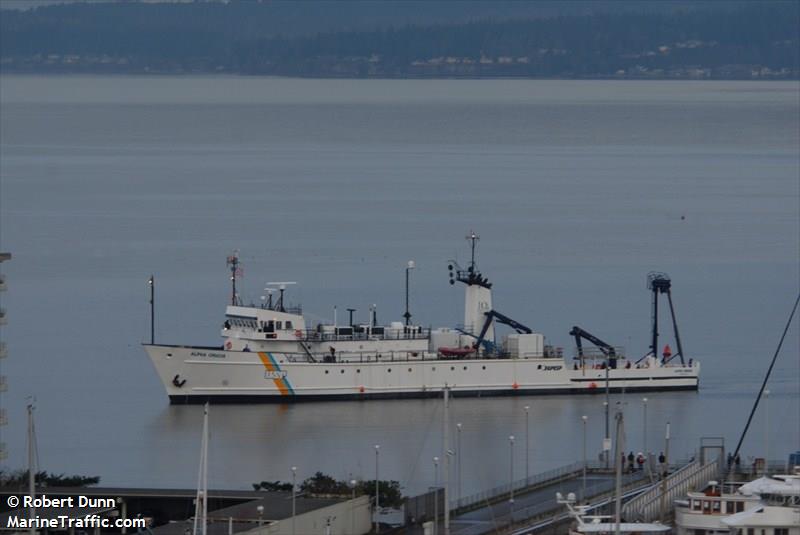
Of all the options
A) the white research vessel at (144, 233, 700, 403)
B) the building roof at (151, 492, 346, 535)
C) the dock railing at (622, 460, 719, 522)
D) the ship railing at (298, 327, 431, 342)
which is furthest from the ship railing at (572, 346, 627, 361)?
the building roof at (151, 492, 346, 535)

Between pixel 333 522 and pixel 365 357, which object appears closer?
pixel 333 522

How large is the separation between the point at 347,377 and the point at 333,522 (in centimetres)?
1604

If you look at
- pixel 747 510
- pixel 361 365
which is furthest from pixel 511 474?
pixel 747 510

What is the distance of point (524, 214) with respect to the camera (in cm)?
8512

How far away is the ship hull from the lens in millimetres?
41625

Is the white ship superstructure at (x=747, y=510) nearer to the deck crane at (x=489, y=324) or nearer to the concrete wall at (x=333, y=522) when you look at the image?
the concrete wall at (x=333, y=522)

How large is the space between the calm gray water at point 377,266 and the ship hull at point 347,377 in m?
0.45

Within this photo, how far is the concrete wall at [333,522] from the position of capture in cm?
2497

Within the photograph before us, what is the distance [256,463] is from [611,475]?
6.98 m

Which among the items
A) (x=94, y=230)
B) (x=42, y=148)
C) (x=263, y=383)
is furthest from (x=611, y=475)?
(x=42, y=148)

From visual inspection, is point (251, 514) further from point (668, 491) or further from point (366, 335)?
point (366, 335)

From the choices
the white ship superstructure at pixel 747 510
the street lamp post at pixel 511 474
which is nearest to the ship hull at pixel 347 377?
the street lamp post at pixel 511 474

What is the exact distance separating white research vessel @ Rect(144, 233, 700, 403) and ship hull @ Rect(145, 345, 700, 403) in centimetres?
2

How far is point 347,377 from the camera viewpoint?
42094mm
